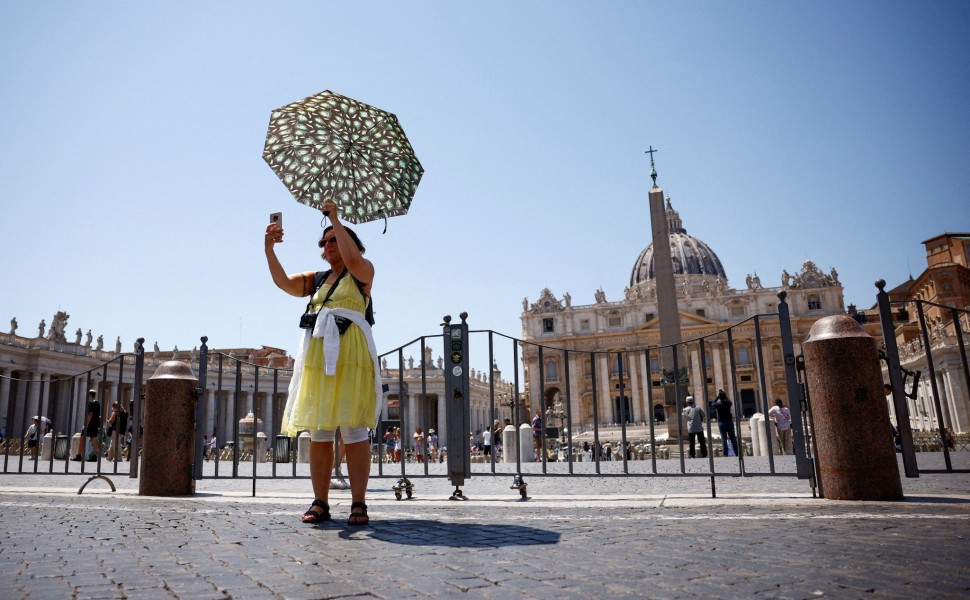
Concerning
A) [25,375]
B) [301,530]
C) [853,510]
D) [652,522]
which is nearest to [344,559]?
[301,530]

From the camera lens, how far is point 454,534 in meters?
3.42

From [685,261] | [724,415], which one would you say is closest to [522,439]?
[724,415]

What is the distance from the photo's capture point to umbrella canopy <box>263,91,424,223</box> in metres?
4.77

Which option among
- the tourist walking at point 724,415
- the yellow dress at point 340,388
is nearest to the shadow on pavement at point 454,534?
the yellow dress at point 340,388

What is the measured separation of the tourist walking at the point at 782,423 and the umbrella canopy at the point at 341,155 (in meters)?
13.4

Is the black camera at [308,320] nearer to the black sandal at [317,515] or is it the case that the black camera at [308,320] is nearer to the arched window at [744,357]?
the black sandal at [317,515]

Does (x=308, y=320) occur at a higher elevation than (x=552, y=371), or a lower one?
lower

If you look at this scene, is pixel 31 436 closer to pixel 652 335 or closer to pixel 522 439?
pixel 522 439

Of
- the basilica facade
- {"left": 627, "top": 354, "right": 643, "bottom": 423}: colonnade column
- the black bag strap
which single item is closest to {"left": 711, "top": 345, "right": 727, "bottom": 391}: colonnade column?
the basilica facade

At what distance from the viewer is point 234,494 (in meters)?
6.24

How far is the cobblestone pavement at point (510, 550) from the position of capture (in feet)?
7.11

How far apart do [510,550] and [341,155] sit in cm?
325

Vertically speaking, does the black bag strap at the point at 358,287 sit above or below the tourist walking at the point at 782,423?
above

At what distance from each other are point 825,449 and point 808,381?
527 mm
